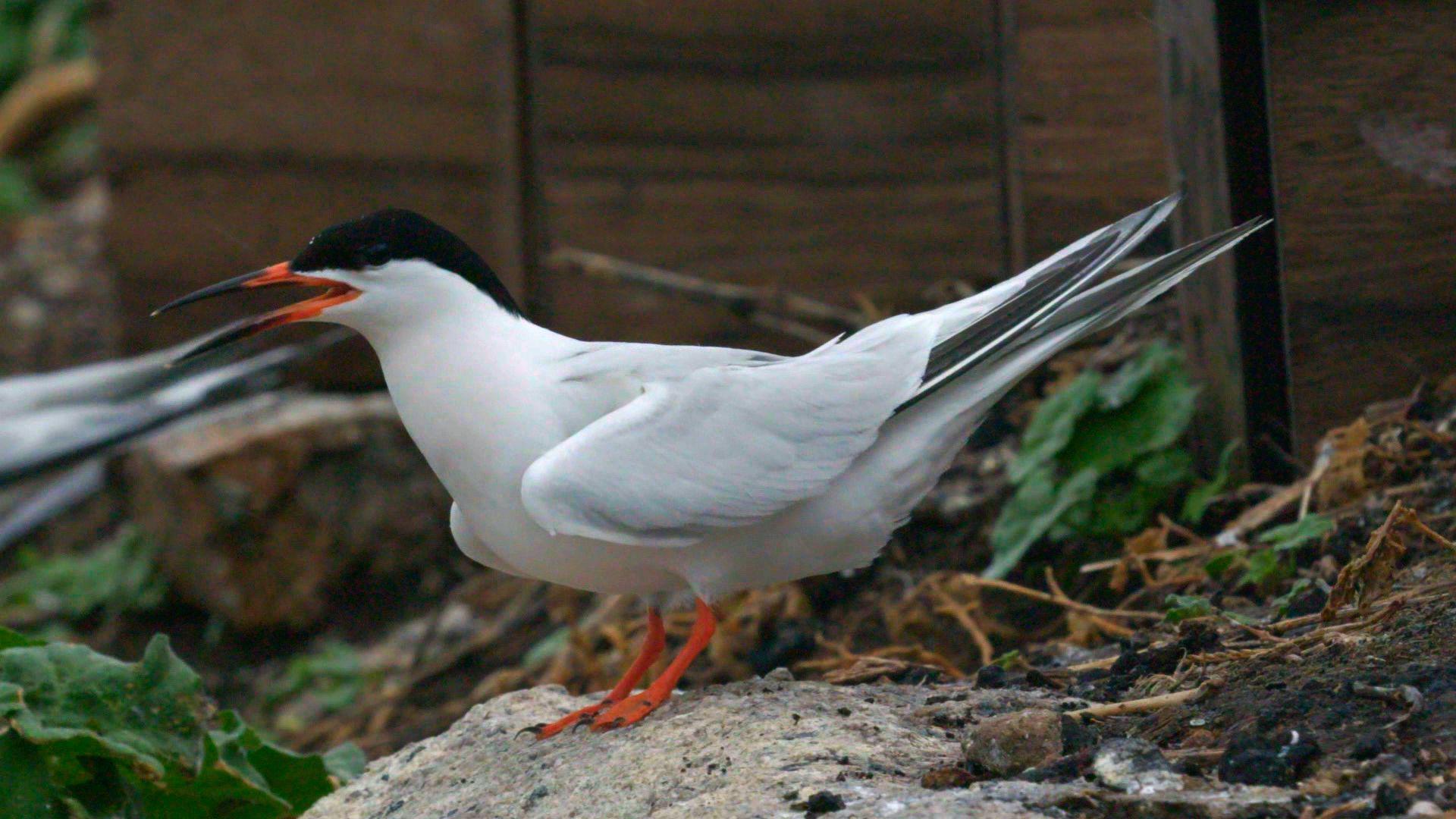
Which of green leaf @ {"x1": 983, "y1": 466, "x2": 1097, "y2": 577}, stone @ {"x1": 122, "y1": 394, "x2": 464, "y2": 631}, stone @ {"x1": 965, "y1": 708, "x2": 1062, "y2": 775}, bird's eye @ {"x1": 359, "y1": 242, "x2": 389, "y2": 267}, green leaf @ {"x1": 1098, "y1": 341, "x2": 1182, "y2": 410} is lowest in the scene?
stone @ {"x1": 122, "y1": 394, "x2": 464, "y2": 631}

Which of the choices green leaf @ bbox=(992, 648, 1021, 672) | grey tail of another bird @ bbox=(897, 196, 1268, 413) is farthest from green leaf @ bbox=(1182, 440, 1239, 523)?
grey tail of another bird @ bbox=(897, 196, 1268, 413)

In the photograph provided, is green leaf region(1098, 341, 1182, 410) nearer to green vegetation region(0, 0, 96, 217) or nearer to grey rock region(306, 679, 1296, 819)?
grey rock region(306, 679, 1296, 819)

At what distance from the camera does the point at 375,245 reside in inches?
117

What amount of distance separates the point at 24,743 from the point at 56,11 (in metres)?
11.5

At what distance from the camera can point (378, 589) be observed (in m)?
6.25

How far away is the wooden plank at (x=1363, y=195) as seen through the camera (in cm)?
367

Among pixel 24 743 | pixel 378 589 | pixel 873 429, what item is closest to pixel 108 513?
pixel 378 589

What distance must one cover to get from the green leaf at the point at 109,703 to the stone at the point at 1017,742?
5.09 feet

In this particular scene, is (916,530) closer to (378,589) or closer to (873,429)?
(873,429)

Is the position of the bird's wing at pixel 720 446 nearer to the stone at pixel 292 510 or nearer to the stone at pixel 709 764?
the stone at pixel 709 764

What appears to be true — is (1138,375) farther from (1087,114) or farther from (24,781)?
(24,781)

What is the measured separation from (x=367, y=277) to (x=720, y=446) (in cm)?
69

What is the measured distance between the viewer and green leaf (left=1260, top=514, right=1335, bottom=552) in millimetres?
3357

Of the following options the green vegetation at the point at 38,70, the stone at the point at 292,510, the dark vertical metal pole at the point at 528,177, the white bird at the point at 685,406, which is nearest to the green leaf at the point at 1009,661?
the white bird at the point at 685,406
